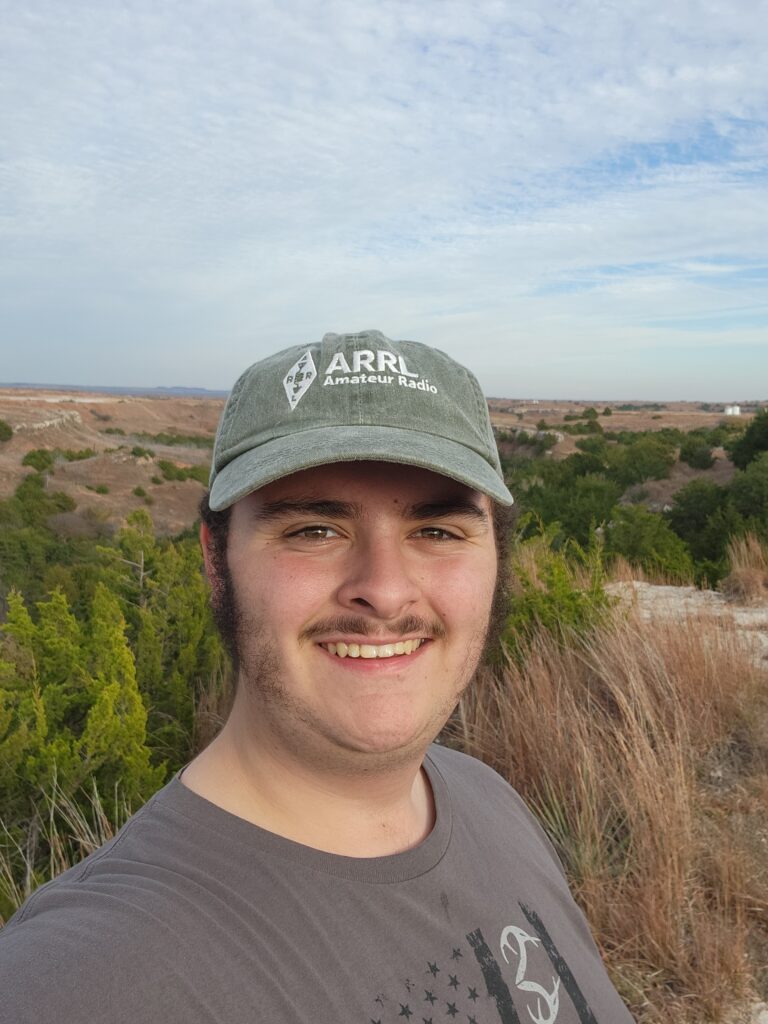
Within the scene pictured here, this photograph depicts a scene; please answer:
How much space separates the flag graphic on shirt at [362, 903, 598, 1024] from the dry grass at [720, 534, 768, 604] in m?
7.16

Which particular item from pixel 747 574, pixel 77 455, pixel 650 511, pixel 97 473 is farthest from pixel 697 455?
pixel 77 455

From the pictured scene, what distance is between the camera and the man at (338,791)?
0.97 meters

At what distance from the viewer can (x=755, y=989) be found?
2.47m

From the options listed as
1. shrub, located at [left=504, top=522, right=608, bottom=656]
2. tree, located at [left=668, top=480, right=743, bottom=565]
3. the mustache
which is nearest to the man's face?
the mustache

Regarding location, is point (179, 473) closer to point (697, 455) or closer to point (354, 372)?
point (697, 455)

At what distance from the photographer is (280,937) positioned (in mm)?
1023

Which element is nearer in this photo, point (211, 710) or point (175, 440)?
point (211, 710)

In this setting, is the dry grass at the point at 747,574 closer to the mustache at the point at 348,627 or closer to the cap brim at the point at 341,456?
the cap brim at the point at 341,456

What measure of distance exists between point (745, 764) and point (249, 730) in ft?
11.2

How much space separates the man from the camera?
97cm

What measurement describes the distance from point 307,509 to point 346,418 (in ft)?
0.65

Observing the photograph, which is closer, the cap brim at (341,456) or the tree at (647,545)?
the cap brim at (341,456)

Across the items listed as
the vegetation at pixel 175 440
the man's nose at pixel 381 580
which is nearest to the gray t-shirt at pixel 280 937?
the man's nose at pixel 381 580

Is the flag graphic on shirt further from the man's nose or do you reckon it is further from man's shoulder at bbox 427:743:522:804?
the man's nose
